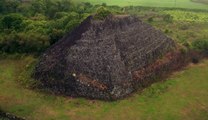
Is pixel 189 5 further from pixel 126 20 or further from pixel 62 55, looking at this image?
pixel 62 55

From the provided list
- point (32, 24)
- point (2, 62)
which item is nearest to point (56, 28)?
point (32, 24)

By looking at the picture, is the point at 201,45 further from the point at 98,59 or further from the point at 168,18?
the point at 168,18

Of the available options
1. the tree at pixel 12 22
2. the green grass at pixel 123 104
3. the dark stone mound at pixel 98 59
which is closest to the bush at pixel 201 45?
the dark stone mound at pixel 98 59

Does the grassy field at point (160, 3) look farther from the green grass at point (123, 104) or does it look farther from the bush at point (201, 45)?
the green grass at point (123, 104)

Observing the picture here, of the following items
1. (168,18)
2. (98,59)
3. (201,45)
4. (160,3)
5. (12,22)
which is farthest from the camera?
(160,3)

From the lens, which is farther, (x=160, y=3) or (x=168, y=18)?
(x=160, y=3)

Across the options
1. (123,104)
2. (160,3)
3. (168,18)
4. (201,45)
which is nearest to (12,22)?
(123,104)

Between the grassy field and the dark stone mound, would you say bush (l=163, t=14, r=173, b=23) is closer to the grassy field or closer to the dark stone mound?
the grassy field

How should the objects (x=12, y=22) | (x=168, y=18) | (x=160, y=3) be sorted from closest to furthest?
1. (x=12, y=22)
2. (x=168, y=18)
3. (x=160, y=3)
